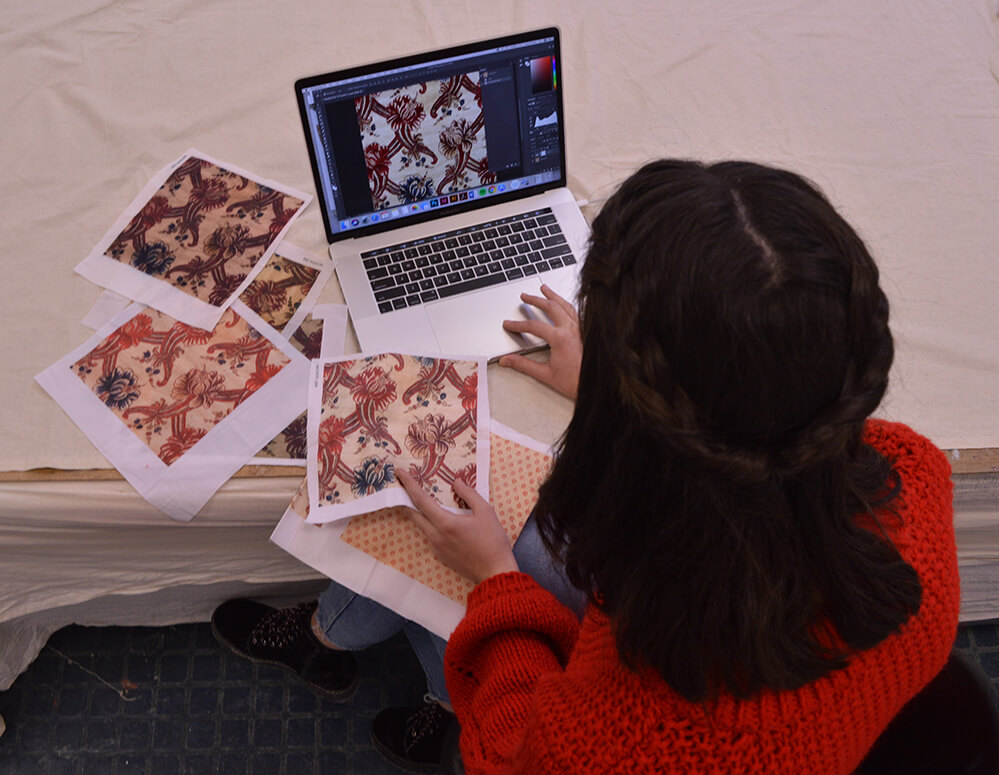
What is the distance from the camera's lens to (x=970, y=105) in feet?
4.18

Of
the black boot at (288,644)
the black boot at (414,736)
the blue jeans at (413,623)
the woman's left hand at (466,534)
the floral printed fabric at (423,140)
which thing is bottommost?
the black boot at (414,736)

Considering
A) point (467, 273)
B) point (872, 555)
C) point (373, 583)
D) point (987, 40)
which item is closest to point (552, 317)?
point (467, 273)

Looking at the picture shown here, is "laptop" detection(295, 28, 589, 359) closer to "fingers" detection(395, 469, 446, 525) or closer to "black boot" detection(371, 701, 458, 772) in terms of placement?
"fingers" detection(395, 469, 446, 525)

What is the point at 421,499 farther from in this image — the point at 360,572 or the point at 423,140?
the point at 423,140

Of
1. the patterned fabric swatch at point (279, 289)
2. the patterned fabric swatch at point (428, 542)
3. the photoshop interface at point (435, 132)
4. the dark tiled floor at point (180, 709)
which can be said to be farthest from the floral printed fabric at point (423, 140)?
the dark tiled floor at point (180, 709)

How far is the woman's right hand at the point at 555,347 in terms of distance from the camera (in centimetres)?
98

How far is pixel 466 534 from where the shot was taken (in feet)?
2.81

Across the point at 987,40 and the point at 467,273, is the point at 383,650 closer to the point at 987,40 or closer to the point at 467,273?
the point at 467,273

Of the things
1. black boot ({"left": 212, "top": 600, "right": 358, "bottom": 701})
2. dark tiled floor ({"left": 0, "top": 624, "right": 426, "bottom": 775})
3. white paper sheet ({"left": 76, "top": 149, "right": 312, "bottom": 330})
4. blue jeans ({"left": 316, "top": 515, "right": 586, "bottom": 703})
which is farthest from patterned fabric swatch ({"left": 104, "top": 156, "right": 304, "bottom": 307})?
dark tiled floor ({"left": 0, "top": 624, "right": 426, "bottom": 775})

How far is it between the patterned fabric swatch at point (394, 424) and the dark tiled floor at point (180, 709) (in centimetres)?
60

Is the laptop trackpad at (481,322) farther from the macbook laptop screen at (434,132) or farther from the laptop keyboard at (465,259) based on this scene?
the macbook laptop screen at (434,132)

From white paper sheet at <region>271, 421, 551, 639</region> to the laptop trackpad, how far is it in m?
0.28

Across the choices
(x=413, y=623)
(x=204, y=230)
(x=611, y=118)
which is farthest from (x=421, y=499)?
(x=611, y=118)

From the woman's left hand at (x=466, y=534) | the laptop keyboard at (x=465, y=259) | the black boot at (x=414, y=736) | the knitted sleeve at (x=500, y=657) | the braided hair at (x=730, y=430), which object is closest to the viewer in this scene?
the braided hair at (x=730, y=430)
